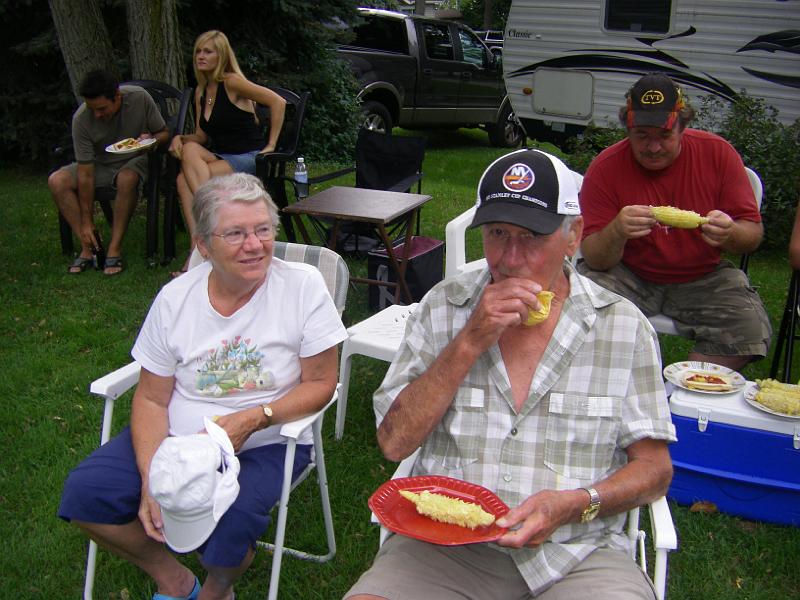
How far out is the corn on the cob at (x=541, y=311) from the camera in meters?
1.90

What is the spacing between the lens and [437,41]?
36.9 ft

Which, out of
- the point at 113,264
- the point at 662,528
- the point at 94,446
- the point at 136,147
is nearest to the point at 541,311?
the point at 662,528

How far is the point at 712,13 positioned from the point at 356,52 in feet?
16.8

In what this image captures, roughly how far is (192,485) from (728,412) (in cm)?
201

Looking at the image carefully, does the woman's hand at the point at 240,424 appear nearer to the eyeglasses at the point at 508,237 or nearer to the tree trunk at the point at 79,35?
the eyeglasses at the point at 508,237

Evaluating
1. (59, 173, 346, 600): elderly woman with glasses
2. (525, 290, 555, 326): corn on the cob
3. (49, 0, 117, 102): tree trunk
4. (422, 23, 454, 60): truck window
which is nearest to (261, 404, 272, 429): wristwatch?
(59, 173, 346, 600): elderly woman with glasses

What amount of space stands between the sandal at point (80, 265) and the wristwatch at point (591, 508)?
5.11m

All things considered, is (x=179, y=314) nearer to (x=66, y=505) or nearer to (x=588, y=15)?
(x=66, y=505)

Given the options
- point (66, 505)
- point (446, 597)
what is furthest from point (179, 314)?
point (446, 597)

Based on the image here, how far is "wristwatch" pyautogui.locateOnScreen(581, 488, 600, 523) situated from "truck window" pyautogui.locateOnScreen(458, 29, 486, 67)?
10.5 meters

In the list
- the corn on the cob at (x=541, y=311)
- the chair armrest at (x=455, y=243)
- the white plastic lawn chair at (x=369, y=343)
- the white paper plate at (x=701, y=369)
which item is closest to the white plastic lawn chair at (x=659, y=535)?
the corn on the cob at (x=541, y=311)

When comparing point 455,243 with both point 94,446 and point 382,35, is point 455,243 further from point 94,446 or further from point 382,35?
point 382,35

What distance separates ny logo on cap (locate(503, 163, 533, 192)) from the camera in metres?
1.88

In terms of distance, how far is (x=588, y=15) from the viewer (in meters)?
8.11
